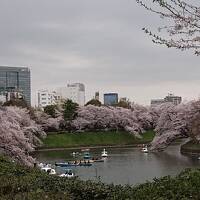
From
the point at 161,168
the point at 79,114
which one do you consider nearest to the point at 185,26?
the point at 161,168

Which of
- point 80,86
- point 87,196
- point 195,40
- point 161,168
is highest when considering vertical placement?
point 80,86

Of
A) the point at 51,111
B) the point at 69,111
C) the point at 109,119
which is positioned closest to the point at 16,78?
the point at 51,111

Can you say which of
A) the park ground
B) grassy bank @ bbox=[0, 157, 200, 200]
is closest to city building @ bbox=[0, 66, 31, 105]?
the park ground

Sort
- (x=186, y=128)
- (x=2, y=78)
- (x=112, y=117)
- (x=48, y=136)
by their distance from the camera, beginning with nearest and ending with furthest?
(x=186, y=128)
(x=48, y=136)
(x=112, y=117)
(x=2, y=78)

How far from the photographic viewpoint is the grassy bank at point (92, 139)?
5947 cm

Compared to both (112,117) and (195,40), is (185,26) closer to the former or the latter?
(195,40)

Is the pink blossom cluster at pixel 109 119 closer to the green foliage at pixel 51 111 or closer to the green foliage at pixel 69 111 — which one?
the green foliage at pixel 69 111

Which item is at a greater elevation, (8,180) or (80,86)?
(80,86)

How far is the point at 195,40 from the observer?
525cm

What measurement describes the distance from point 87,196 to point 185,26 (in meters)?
2.41

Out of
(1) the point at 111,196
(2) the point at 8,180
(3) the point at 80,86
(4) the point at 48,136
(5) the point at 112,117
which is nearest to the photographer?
(1) the point at 111,196

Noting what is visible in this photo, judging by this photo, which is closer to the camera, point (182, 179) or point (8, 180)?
point (182, 179)

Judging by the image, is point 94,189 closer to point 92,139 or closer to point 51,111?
point 92,139

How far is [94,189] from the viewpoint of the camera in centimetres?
598
